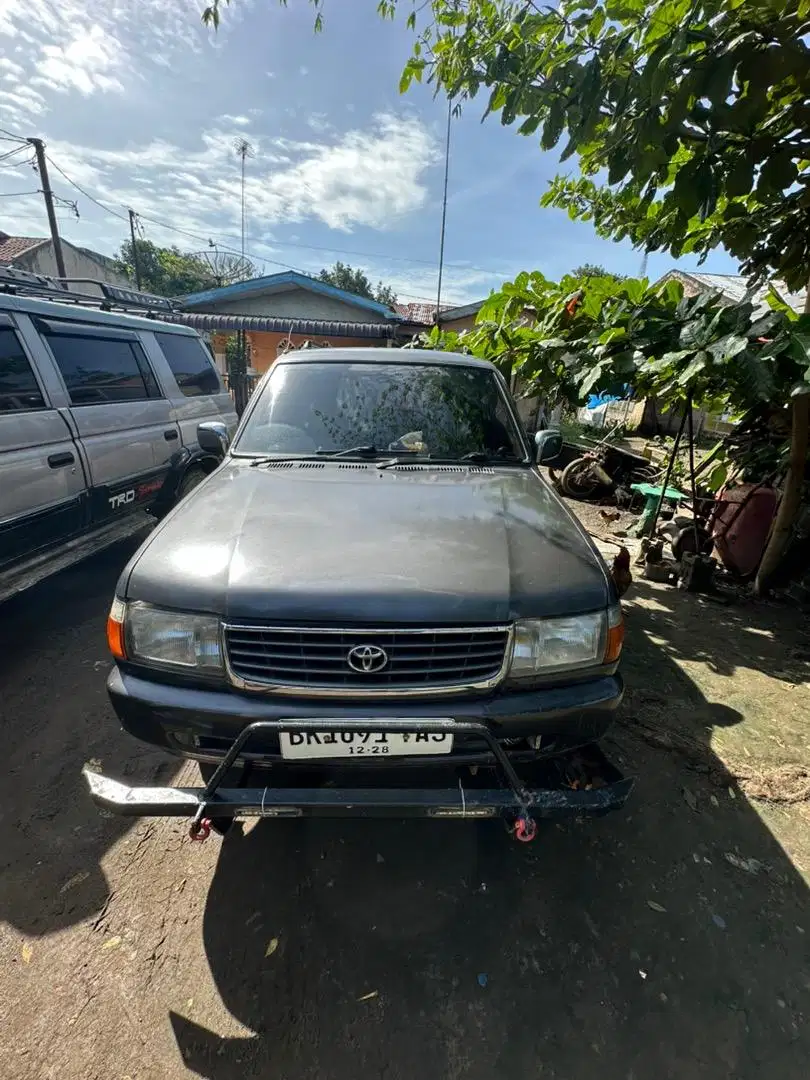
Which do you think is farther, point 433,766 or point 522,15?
point 522,15

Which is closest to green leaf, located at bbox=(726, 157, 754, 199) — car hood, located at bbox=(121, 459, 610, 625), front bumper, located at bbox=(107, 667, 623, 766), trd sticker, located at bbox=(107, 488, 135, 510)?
car hood, located at bbox=(121, 459, 610, 625)

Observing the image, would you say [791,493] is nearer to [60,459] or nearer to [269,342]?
[60,459]

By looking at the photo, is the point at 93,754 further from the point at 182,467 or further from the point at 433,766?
the point at 182,467

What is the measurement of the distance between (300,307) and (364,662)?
16.2 m

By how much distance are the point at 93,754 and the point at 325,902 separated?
1.52 metres

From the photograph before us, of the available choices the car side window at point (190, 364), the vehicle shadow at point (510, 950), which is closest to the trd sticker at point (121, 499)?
the car side window at point (190, 364)

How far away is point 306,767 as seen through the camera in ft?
5.65

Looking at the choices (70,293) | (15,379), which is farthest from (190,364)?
(15,379)

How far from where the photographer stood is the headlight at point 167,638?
1.69 m

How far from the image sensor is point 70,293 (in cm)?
461

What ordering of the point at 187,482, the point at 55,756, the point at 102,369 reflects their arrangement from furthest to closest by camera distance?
the point at 187,482 → the point at 102,369 → the point at 55,756

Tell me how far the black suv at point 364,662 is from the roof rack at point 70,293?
3.45m

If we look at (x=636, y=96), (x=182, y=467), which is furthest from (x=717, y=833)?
(x=182, y=467)

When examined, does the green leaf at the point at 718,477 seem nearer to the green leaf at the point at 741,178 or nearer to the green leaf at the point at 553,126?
the green leaf at the point at 741,178
